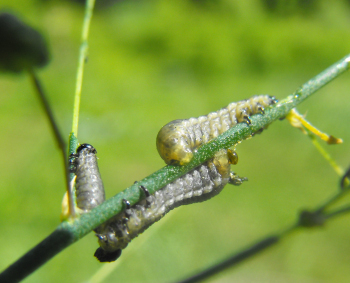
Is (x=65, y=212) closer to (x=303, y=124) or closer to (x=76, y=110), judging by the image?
(x=76, y=110)

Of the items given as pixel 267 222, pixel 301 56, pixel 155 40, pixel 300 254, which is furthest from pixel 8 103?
pixel 301 56

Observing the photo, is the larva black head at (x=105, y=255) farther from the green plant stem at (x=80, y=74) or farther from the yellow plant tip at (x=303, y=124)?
the yellow plant tip at (x=303, y=124)

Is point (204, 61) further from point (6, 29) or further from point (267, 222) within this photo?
point (6, 29)

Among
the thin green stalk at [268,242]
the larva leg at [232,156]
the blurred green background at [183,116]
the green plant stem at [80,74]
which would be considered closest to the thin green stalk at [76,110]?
the green plant stem at [80,74]

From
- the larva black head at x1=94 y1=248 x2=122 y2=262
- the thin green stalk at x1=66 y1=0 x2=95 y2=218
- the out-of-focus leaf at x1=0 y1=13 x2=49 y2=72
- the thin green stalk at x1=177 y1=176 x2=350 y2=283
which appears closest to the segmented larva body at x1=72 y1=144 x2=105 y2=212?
the thin green stalk at x1=66 y1=0 x2=95 y2=218

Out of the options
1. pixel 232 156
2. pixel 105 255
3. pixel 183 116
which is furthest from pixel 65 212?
pixel 183 116
